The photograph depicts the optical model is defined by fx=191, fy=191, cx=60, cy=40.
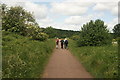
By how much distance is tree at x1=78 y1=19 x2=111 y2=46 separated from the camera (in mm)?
20766

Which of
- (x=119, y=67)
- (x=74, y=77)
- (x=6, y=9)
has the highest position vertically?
(x=6, y=9)

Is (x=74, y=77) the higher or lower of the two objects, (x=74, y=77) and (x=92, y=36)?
the lower

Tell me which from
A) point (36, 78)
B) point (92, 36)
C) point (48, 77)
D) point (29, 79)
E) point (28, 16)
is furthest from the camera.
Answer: point (28, 16)

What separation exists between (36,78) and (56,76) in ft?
4.38

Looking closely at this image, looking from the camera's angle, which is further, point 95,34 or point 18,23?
point 18,23

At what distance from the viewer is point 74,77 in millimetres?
9539

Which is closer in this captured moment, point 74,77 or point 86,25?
point 74,77

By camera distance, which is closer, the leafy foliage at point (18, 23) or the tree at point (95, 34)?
the tree at point (95, 34)

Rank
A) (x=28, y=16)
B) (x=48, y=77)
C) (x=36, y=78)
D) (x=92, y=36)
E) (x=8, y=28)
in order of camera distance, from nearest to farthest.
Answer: (x=36, y=78) → (x=48, y=77) → (x=92, y=36) → (x=8, y=28) → (x=28, y=16)

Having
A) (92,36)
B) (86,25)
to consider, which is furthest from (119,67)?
(86,25)

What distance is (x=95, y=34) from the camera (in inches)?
809

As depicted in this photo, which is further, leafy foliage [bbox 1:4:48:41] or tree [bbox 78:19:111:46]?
leafy foliage [bbox 1:4:48:41]

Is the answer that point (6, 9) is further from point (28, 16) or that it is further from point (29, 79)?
point (29, 79)

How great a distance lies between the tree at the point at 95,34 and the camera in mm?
20766
